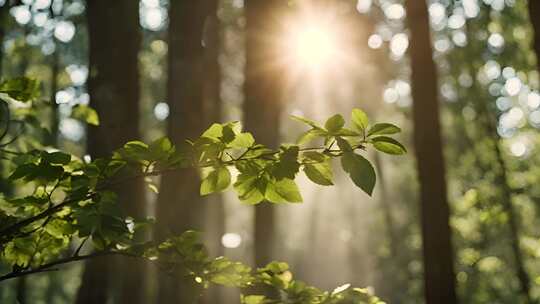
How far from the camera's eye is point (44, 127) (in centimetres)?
309

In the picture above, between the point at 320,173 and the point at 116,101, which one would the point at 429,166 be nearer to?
the point at 116,101

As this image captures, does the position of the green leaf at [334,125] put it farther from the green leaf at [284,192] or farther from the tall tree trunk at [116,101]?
the tall tree trunk at [116,101]

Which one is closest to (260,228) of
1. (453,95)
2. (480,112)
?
(480,112)

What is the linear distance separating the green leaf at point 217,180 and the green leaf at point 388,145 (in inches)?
19.8

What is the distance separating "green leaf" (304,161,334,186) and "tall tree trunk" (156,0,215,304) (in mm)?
2318

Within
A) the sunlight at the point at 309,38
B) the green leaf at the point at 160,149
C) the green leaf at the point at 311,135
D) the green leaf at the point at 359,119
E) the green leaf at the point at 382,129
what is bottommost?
the green leaf at the point at 160,149

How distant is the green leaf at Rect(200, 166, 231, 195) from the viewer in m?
2.17

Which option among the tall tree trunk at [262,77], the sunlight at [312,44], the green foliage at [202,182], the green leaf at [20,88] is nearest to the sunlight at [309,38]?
the sunlight at [312,44]

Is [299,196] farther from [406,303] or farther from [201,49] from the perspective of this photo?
[406,303]

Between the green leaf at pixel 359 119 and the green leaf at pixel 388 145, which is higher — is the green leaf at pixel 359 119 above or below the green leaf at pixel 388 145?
above

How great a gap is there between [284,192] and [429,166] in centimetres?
336

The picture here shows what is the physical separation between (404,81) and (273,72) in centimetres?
1745

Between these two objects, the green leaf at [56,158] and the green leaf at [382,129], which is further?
the green leaf at [56,158]

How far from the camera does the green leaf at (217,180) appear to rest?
2172 mm
